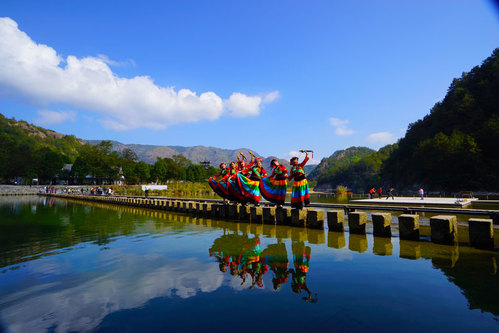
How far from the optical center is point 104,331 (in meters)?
4.55

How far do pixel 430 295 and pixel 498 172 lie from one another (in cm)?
6712

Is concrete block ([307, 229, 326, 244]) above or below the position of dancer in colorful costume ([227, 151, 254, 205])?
below

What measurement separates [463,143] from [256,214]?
2462 inches

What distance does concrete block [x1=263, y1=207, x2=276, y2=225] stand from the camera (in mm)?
15463

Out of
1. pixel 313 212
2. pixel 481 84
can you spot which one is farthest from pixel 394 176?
pixel 313 212

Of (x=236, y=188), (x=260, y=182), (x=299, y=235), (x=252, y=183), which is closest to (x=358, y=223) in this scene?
(x=299, y=235)

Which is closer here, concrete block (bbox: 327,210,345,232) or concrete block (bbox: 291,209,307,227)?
concrete block (bbox: 327,210,345,232)

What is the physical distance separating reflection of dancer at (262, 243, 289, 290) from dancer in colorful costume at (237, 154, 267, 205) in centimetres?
675

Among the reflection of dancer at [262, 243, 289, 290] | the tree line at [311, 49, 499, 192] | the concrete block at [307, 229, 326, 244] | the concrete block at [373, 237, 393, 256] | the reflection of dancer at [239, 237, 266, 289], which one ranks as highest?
the tree line at [311, 49, 499, 192]

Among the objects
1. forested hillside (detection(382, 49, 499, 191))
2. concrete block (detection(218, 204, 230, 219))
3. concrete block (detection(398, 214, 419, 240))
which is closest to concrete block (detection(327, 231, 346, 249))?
concrete block (detection(398, 214, 419, 240))

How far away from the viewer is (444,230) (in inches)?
372

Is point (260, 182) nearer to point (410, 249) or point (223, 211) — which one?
point (223, 211)

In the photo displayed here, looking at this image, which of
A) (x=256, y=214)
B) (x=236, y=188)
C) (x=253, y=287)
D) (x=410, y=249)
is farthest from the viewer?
(x=236, y=188)

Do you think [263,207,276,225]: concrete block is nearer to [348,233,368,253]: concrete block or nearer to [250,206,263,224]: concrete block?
[250,206,263,224]: concrete block
